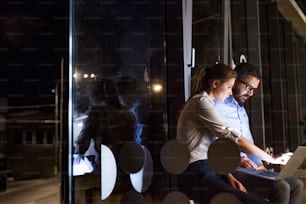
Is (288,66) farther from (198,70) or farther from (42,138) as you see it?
(42,138)

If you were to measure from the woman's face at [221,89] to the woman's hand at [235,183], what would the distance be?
126 millimetres

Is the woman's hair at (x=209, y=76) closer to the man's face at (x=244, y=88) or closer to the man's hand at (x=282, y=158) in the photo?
the man's face at (x=244, y=88)

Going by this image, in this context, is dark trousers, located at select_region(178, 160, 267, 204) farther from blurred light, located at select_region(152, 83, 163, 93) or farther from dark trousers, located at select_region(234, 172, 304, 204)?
blurred light, located at select_region(152, 83, 163, 93)

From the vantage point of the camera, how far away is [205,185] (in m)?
0.56

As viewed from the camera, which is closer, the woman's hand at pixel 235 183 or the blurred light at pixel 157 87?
the woman's hand at pixel 235 183

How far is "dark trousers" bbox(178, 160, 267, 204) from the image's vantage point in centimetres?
54

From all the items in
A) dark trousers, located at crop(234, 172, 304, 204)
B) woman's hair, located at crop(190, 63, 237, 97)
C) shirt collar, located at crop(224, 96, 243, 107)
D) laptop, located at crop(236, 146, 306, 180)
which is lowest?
dark trousers, located at crop(234, 172, 304, 204)

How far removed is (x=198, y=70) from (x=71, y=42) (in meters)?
0.22

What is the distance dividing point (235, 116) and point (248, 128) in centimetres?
3

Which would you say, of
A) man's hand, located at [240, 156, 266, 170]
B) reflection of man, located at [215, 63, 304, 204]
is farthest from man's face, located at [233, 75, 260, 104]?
man's hand, located at [240, 156, 266, 170]

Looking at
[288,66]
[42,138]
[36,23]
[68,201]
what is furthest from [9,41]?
[288,66]

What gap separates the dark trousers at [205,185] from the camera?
543 millimetres

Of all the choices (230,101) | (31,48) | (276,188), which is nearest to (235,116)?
(230,101)

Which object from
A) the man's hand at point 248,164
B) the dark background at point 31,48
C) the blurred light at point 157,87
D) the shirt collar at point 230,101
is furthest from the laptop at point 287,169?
the dark background at point 31,48
